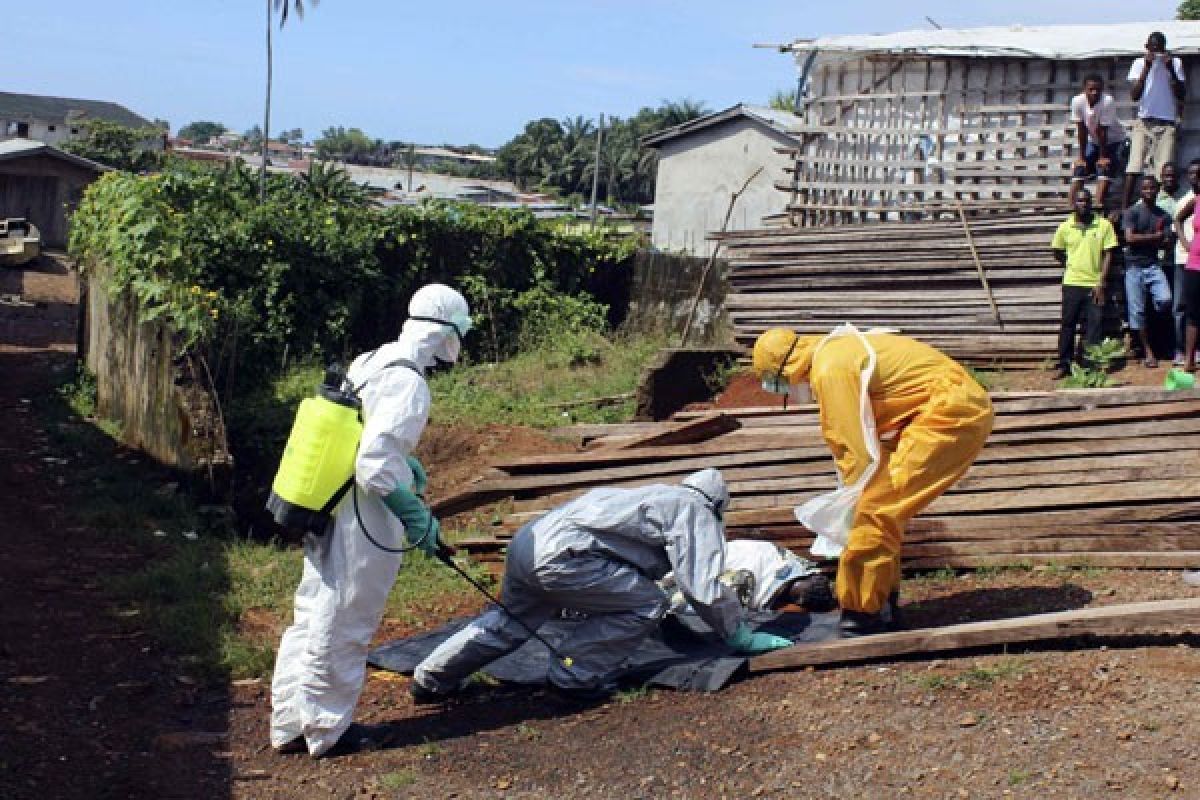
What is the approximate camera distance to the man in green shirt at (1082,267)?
38.2 feet

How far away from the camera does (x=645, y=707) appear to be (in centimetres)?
633

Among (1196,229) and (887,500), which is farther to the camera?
(1196,229)

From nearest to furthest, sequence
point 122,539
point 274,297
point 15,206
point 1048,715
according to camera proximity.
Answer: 1. point 1048,715
2. point 122,539
3. point 274,297
4. point 15,206

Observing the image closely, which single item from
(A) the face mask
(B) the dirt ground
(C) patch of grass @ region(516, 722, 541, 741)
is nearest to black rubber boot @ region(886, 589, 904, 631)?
(B) the dirt ground

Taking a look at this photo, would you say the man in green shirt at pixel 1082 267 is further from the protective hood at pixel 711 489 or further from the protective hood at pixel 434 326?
the protective hood at pixel 434 326

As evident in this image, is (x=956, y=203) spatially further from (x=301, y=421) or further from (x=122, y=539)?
(x=301, y=421)

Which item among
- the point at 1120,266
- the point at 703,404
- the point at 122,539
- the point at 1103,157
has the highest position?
the point at 1103,157

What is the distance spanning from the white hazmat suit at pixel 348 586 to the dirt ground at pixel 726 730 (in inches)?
10.2

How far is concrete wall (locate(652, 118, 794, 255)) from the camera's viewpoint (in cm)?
3316

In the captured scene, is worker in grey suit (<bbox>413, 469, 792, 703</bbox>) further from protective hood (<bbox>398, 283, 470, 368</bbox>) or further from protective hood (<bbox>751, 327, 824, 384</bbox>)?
protective hood (<bbox>398, 283, 470, 368</bbox>)

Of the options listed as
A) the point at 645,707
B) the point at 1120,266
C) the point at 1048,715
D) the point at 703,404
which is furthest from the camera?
the point at 703,404

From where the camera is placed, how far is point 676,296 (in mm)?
Result: 18922

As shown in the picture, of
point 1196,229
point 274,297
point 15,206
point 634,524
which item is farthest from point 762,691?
point 15,206

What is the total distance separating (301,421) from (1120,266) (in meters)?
8.86
